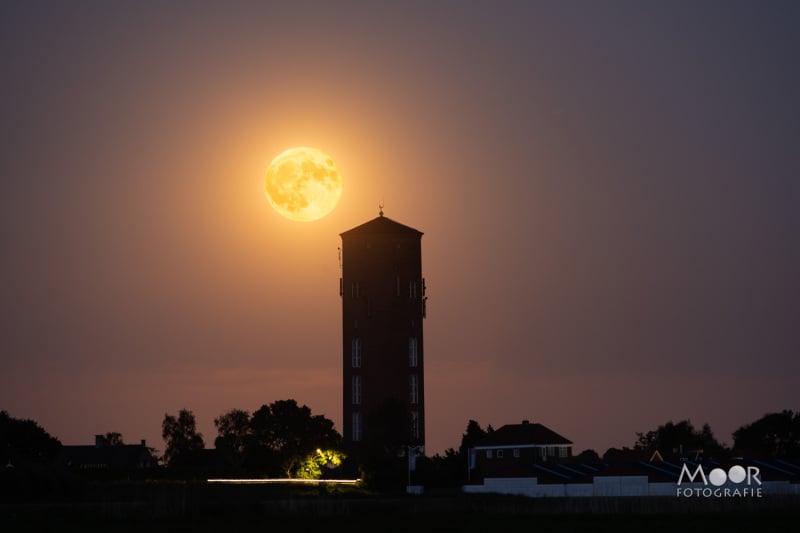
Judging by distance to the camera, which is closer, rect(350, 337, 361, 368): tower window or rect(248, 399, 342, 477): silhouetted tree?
rect(248, 399, 342, 477): silhouetted tree

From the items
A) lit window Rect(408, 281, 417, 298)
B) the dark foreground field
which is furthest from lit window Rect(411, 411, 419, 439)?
the dark foreground field

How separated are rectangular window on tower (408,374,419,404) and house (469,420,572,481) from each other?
989cm

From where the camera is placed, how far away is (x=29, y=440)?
148875mm

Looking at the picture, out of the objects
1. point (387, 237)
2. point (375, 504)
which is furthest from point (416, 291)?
point (375, 504)

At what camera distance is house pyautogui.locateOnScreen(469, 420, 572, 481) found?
530 feet

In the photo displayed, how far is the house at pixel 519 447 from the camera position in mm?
161500

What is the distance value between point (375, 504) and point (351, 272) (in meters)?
47.8

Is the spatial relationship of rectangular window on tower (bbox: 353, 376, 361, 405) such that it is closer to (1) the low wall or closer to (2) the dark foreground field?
(1) the low wall

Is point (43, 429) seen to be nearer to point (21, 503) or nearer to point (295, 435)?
point (295, 435)

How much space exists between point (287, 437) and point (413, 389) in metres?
13.1

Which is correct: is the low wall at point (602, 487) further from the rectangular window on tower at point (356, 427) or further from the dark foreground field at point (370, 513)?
the rectangular window on tower at point (356, 427)

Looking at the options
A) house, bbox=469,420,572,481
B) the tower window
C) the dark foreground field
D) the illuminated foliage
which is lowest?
the dark foreground field

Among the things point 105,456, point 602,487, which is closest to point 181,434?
point 105,456

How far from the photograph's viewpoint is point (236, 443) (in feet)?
510
